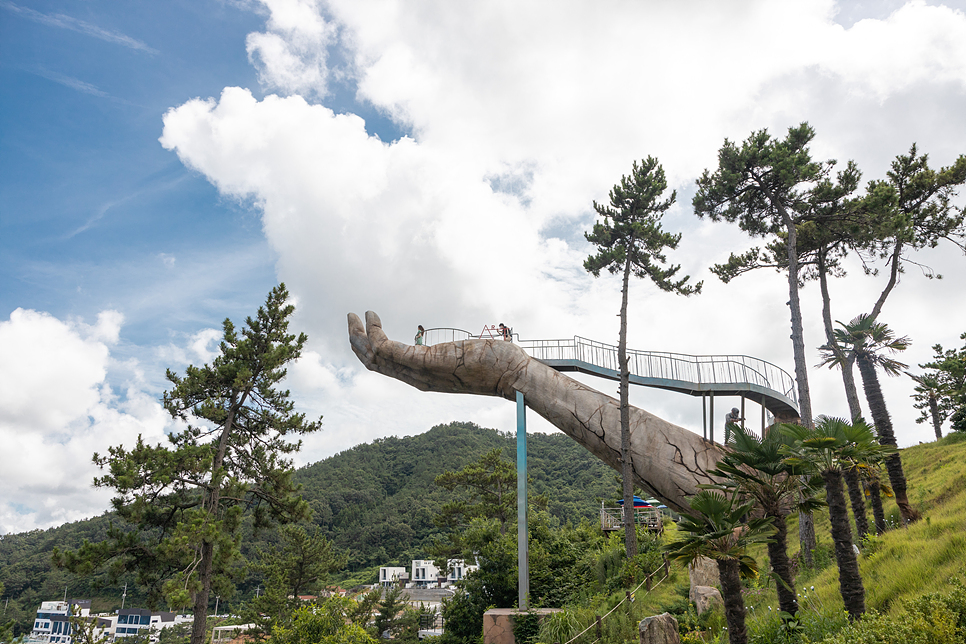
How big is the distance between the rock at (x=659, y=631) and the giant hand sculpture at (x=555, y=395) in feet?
20.5

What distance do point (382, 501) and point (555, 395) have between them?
174 ft

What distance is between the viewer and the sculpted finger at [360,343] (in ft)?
62.5

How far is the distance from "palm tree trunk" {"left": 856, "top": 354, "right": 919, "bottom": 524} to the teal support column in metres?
9.34

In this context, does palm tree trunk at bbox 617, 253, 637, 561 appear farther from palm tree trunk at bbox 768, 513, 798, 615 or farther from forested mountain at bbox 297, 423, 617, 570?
forested mountain at bbox 297, 423, 617, 570

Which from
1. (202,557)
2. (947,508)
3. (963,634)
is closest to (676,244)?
(947,508)

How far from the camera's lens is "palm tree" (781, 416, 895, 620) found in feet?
26.7

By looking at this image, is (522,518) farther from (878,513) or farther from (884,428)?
(884,428)

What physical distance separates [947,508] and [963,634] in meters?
9.12

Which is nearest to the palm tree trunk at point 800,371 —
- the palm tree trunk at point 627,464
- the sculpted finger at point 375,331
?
the palm tree trunk at point 627,464

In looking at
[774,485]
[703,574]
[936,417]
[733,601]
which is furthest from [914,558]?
[936,417]

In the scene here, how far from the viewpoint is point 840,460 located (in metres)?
8.35

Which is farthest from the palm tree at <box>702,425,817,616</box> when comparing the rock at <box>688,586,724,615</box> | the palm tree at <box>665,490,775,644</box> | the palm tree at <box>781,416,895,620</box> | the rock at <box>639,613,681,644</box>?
the rock at <box>688,586,724,615</box>

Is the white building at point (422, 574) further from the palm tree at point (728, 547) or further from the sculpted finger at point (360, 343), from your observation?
the palm tree at point (728, 547)

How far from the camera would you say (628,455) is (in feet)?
50.1
